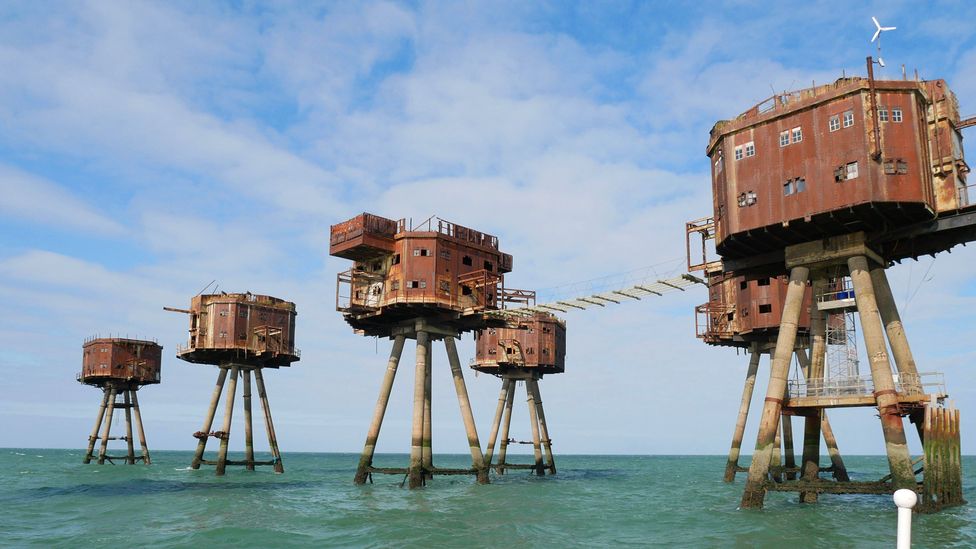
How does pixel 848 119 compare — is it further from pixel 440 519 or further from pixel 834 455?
pixel 834 455

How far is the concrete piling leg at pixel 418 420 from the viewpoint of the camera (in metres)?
41.4

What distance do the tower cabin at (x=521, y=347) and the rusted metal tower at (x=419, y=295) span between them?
1375 centimetres

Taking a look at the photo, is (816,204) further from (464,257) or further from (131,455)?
(131,455)

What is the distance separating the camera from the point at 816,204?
90.0ft

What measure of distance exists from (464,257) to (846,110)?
21.3m

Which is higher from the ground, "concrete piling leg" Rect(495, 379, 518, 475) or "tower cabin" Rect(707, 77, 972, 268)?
"tower cabin" Rect(707, 77, 972, 268)

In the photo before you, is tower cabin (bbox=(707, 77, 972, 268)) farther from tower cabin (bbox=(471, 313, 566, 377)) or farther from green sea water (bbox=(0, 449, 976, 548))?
tower cabin (bbox=(471, 313, 566, 377))

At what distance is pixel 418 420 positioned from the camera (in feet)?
136

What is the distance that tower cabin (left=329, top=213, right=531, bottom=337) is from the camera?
40875 millimetres

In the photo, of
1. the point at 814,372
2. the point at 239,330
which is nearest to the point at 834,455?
the point at 814,372

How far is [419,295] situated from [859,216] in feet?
69.7

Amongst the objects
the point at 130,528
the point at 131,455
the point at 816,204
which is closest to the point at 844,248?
the point at 816,204

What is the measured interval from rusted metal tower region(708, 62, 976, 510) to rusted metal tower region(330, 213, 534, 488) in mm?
15887

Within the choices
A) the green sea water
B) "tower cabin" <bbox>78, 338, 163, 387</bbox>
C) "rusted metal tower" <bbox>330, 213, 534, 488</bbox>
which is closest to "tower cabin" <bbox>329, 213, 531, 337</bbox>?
"rusted metal tower" <bbox>330, 213, 534, 488</bbox>
